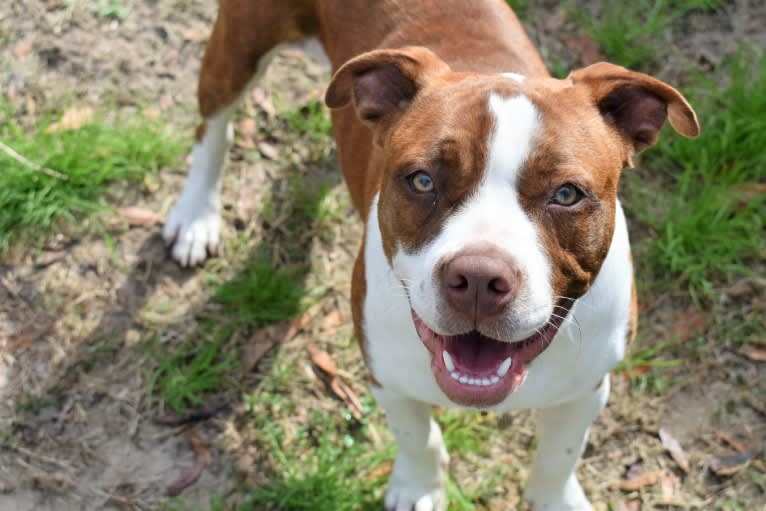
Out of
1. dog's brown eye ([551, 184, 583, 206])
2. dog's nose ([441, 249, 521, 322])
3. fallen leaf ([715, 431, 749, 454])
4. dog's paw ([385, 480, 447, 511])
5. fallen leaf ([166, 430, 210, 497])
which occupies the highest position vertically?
dog's brown eye ([551, 184, 583, 206])

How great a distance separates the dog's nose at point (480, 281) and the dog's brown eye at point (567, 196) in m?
0.29

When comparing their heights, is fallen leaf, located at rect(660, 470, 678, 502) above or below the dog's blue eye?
below

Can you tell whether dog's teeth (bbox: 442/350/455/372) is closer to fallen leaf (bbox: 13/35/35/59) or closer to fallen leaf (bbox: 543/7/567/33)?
fallen leaf (bbox: 543/7/567/33)

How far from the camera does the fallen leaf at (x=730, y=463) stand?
15.0 ft

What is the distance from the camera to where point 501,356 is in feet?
10.5

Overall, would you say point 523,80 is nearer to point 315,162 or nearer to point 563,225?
point 563,225

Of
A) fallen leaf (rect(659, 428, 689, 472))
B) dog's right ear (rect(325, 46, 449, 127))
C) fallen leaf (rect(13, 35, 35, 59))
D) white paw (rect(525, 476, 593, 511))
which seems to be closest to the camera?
dog's right ear (rect(325, 46, 449, 127))

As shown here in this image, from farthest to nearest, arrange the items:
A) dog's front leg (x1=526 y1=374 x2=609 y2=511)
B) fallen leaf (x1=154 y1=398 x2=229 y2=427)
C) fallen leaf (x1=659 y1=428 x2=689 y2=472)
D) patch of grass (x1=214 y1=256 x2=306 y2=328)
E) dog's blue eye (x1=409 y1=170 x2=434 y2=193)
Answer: patch of grass (x1=214 y1=256 x2=306 y2=328), fallen leaf (x1=154 y1=398 x2=229 y2=427), fallen leaf (x1=659 y1=428 x2=689 y2=472), dog's front leg (x1=526 y1=374 x2=609 y2=511), dog's blue eye (x1=409 y1=170 x2=434 y2=193)

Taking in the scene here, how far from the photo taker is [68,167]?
5.26 metres

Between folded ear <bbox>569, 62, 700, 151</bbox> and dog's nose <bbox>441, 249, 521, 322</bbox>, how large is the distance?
2.53ft

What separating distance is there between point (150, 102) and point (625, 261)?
10.4 ft

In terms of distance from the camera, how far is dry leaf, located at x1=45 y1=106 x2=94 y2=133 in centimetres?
552

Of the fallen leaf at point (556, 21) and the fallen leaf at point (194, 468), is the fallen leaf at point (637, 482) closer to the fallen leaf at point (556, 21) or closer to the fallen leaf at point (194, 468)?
the fallen leaf at point (194, 468)

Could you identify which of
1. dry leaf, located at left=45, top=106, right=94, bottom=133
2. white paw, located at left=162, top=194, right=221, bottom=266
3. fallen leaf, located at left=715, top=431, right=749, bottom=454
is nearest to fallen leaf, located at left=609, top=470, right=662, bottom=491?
fallen leaf, located at left=715, top=431, right=749, bottom=454
